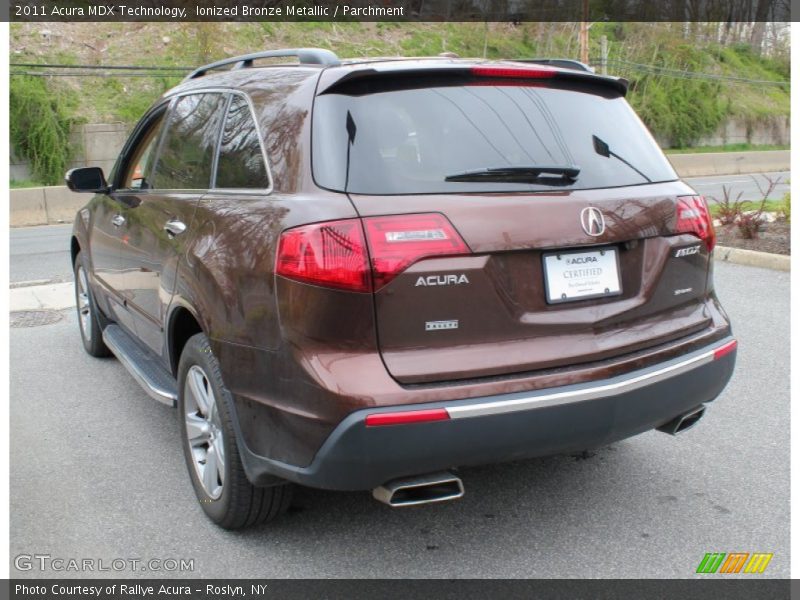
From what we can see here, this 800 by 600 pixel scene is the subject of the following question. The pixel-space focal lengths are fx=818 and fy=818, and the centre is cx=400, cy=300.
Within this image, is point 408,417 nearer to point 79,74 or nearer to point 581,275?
point 581,275

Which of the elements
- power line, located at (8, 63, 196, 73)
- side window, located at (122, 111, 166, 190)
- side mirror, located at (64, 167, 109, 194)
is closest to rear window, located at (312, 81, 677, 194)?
side window, located at (122, 111, 166, 190)

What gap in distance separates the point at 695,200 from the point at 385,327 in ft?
5.07

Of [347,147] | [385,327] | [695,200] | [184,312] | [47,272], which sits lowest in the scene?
[47,272]

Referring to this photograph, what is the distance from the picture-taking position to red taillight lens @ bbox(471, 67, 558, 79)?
3.14 meters

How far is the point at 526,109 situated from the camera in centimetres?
318

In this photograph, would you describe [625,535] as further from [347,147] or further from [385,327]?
[347,147]

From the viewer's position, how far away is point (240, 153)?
3.38m

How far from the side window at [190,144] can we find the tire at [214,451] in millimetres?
840

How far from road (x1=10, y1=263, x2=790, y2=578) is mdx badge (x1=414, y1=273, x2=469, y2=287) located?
115cm

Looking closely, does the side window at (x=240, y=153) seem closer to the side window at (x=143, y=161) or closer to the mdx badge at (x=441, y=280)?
the mdx badge at (x=441, y=280)

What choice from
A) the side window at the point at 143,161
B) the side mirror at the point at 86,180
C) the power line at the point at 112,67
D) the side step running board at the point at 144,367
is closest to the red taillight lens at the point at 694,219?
the side step running board at the point at 144,367

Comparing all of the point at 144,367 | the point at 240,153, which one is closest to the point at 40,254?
the point at 144,367

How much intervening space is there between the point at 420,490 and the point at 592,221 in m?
1.14

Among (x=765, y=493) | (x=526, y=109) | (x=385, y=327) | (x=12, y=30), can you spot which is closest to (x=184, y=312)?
(x=385, y=327)
